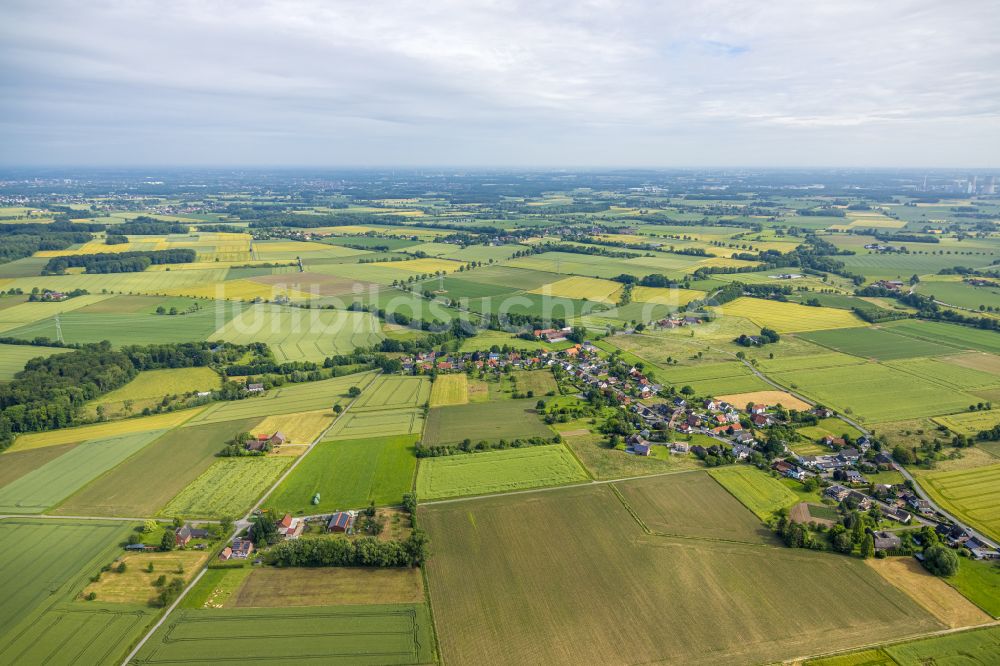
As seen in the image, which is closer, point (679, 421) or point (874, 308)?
point (679, 421)

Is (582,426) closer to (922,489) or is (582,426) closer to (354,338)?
(922,489)

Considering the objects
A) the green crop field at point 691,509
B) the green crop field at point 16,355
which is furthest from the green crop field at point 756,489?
the green crop field at point 16,355

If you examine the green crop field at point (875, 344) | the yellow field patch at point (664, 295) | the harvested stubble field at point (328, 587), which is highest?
the yellow field patch at point (664, 295)

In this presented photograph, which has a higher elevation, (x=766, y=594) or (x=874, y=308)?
(x=874, y=308)

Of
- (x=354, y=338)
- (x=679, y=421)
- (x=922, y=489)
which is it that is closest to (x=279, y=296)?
(x=354, y=338)

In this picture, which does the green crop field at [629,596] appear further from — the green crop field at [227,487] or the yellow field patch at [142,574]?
the yellow field patch at [142,574]

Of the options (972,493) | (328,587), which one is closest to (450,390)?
(328,587)
